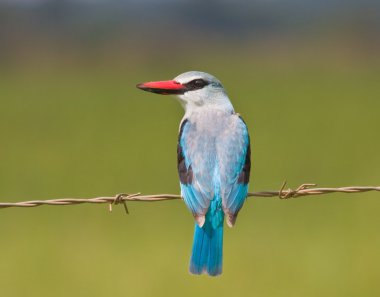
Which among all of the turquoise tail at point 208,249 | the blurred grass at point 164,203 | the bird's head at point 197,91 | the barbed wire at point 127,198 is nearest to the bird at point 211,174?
the turquoise tail at point 208,249

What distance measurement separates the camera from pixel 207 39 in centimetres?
5091

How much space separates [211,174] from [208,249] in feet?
1.62

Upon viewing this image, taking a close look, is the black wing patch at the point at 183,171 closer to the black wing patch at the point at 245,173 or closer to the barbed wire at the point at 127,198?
the black wing patch at the point at 245,173

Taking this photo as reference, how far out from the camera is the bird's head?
25.3ft

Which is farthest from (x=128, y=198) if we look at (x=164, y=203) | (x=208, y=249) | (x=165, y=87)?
(x=164, y=203)

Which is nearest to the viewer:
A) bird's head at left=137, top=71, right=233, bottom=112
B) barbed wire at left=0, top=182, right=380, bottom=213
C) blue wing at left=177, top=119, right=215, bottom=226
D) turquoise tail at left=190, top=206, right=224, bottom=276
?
barbed wire at left=0, top=182, right=380, bottom=213

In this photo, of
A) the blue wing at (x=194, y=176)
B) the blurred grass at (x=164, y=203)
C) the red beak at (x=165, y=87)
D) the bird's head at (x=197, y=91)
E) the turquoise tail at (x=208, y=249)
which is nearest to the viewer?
the turquoise tail at (x=208, y=249)

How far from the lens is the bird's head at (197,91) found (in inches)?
304

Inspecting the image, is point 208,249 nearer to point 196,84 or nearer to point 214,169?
point 214,169

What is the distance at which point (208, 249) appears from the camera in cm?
670

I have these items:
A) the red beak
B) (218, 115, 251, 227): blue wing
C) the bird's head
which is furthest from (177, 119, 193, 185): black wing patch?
the bird's head

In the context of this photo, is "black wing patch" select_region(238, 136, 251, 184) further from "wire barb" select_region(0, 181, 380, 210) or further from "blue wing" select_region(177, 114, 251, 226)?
"wire barb" select_region(0, 181, 380, 210)

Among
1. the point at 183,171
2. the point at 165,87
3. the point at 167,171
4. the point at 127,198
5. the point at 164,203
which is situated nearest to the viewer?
the point at 127,198

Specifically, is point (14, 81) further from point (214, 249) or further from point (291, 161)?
point (214, 249)
